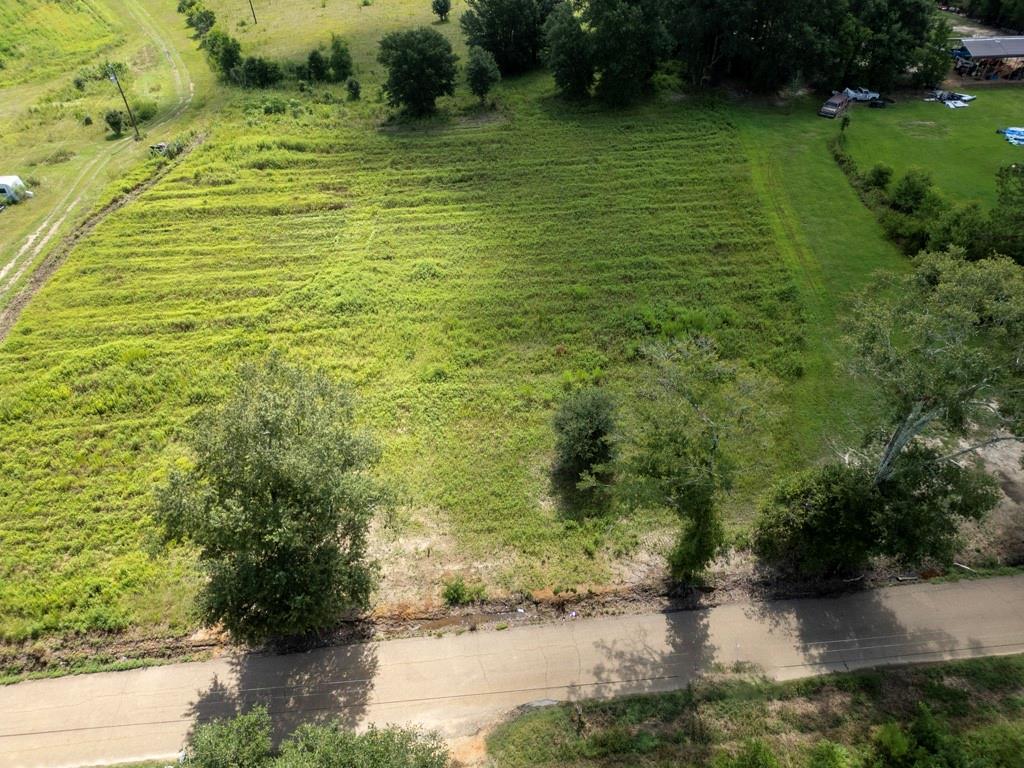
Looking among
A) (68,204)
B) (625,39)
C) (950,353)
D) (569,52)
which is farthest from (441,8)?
(950,353)

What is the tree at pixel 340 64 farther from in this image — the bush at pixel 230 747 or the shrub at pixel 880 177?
the bush at pixel 230 747

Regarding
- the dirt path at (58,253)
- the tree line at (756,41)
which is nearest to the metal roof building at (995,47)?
the tree line at (756,41)

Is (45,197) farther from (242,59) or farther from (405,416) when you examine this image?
(405,416)

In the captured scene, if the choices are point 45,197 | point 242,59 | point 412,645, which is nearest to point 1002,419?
point 412,645

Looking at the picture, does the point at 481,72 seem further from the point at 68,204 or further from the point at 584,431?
the point at 584,431

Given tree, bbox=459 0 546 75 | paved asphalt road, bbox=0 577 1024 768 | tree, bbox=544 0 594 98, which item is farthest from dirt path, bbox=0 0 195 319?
tree, bbox=544 0 594 98

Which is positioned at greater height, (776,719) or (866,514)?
(866,514)

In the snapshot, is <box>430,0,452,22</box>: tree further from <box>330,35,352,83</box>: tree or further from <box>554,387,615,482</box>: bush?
<box>554,387,615,482</box>: bush
